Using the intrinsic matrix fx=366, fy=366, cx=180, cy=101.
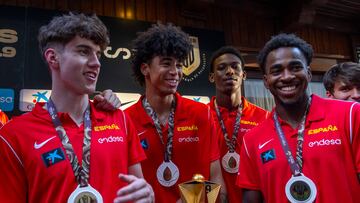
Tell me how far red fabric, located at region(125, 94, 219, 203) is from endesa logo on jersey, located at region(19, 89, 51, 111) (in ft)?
6.41

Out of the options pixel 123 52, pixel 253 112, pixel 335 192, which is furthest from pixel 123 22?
pixel 335 192

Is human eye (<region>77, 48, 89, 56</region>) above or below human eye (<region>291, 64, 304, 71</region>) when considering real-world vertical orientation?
above

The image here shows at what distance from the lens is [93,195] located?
1.72 meters

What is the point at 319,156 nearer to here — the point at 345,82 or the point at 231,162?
the point at 231,162

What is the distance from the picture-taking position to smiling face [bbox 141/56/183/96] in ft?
8.93

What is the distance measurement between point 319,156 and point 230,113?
1.49 metres

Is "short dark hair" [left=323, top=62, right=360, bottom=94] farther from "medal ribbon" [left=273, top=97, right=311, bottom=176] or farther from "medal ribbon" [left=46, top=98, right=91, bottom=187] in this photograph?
"medal ribbon" [left=46, top=98, right=91, bottom=187]

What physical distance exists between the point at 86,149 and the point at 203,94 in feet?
11.8

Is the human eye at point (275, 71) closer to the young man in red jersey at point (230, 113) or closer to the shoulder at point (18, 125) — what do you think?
the young man in red jersey at point (230, 113)

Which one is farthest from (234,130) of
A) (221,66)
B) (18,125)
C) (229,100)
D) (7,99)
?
(7,99)

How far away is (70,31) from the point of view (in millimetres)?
2012

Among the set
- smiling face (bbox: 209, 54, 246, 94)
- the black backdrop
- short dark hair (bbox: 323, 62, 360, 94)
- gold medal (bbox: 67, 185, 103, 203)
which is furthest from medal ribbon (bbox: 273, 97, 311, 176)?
the black backdrop

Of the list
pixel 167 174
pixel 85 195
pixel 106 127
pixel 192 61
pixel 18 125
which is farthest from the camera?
pixel 192 61

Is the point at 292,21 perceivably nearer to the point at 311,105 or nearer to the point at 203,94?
the point at 203,94
